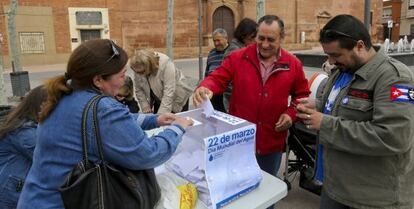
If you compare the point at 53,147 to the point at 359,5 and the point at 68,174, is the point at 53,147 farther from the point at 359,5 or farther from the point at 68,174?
the point at 359,5

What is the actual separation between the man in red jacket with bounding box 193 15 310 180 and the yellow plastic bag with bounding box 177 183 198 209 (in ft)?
2.88

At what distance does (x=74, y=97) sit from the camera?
5.13 ft

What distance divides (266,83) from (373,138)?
1.04 m

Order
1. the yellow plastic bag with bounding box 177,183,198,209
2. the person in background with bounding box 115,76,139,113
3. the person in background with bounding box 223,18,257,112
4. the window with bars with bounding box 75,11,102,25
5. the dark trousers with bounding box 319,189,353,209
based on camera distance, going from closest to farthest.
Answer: the yellow plastic bag with bounding box 177,183,198,209
the dark trousers with bounding box 319,189,353,209
the person in background with bounding box 115,76,139,113
the person in background with bounding box 223,18,257,112
the window with bars with bounding box 75,11,102,25

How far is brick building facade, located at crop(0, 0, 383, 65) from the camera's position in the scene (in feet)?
67.4

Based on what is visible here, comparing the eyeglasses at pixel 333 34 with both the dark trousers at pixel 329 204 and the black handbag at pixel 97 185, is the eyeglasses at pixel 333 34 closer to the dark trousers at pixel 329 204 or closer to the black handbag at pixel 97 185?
the dark trousers at pixel 329 204

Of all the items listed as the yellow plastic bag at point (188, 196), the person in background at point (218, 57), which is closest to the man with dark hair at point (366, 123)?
the yellow plastic bag at point (188, 196)

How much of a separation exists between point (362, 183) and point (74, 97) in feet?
4.68

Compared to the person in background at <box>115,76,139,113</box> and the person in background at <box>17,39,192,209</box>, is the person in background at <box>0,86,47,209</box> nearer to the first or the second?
the person in background at <box>17,39,192,209</box>

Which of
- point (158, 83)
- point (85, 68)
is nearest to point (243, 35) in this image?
point (158, 83)

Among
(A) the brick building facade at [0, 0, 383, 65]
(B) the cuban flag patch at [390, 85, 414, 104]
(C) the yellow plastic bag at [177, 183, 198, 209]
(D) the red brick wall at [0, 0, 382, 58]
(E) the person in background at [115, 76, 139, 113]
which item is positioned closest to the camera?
(B) the cuban flag patch at [390, 85, 414, 104]

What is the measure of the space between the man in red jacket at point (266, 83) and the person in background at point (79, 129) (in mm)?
1034

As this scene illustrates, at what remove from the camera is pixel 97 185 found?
148cm

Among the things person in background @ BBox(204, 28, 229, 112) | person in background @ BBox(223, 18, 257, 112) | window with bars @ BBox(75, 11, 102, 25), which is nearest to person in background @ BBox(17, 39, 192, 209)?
person in background @ BBox(223, 18, 257, 112)
